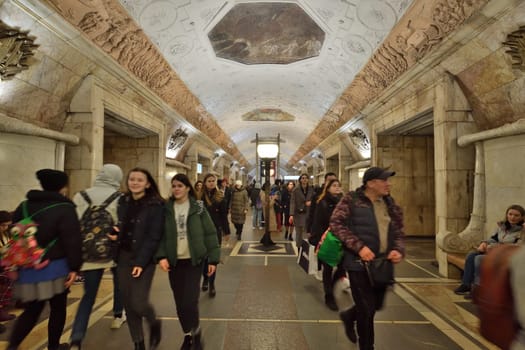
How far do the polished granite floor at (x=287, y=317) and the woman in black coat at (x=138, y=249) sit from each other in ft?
1.74

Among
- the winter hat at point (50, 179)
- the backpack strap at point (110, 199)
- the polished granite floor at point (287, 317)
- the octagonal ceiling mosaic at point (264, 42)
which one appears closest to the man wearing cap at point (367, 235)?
the polished granite floor at point (287, 317)

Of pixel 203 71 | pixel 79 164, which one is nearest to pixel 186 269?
pixel 79 164

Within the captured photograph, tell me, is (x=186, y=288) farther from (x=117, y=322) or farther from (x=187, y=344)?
(x=117, y=322)

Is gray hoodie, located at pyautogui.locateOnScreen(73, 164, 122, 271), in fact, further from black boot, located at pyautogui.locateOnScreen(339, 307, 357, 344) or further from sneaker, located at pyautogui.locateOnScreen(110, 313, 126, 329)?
black boot, located at pyautogui.locateOnScreen(339, 307, 357, 344)

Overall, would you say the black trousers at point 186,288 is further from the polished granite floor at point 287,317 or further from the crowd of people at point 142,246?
the polished granite floor at point 287,317

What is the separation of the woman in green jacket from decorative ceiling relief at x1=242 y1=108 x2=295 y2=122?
41.6ft

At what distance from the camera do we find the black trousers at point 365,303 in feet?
7.80

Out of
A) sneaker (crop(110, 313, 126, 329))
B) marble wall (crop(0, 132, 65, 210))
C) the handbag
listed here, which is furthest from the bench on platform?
marble wall (crop(0, 132, 65, 210))

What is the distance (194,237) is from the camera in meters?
2.54

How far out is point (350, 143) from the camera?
11.9 m

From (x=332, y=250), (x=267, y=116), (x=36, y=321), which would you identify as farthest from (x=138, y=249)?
(x=267, y=116)

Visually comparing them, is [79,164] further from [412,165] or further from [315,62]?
[412,165]

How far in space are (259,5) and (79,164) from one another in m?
4.72

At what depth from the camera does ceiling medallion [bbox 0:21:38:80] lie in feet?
11.9
